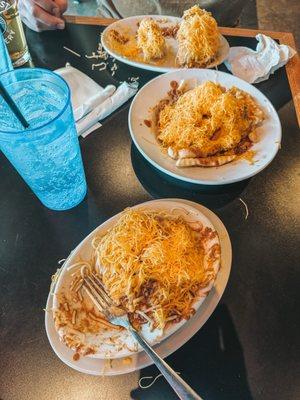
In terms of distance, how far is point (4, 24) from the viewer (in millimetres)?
1011

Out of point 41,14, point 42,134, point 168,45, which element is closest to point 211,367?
point 42,134

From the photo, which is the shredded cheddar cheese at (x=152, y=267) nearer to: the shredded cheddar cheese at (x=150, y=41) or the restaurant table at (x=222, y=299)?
the restaurant table at (x=222, y=299)

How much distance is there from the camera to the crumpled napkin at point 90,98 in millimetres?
991

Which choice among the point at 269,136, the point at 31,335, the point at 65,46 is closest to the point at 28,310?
the point at 31,335

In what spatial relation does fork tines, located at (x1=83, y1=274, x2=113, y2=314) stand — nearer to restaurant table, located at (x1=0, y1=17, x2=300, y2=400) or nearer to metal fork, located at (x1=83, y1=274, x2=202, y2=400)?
metal fork, located at (x1=83, y1=274, x2=202, y2=400)

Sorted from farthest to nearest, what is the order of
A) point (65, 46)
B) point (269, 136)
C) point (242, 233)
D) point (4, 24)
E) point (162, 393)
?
1. point (65, 46)
2. point (4, 24)
3. point (269, 136)
4. point (242, 233)
5. point (162, 393)

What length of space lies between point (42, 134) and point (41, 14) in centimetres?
86

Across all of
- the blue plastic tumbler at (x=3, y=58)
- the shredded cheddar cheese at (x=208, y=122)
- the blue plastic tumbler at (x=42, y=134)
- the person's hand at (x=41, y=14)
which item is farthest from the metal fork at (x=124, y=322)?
the person's hand at (x=41, y=14)

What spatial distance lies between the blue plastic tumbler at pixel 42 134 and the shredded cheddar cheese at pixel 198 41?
603 millimetres

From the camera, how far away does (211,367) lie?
0.60 meters

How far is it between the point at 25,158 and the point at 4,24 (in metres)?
0.62

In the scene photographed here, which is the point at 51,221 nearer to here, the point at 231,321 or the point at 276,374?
the point at 231,321

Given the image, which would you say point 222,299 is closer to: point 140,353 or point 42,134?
A: point 140,353

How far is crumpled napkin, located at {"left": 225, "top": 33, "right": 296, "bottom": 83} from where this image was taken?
3.65 ft
